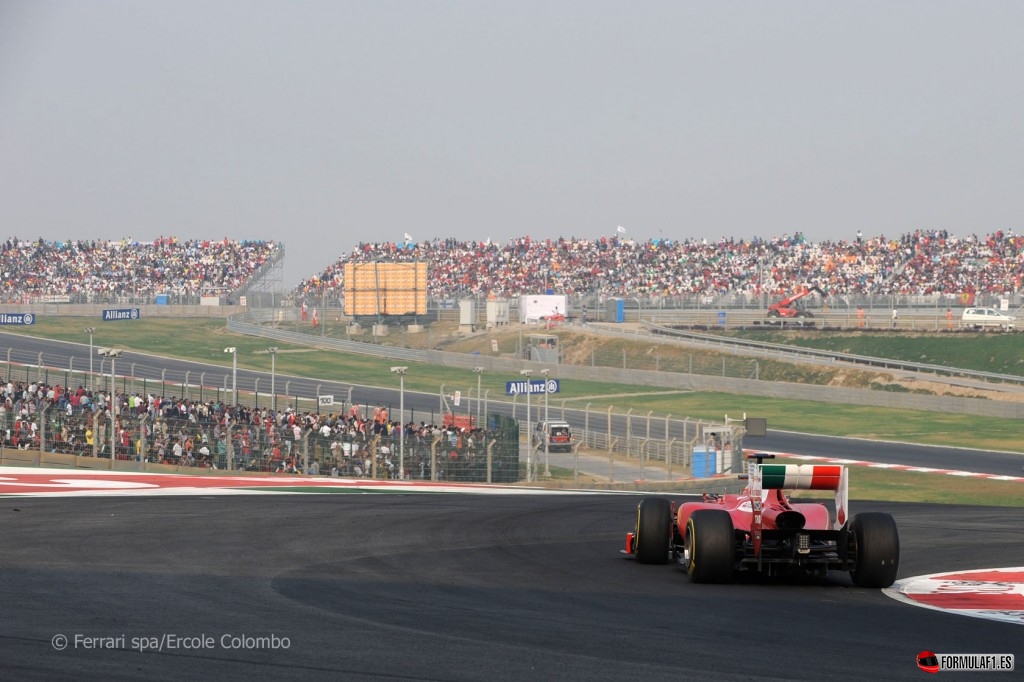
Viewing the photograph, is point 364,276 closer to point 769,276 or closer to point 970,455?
point 769,276

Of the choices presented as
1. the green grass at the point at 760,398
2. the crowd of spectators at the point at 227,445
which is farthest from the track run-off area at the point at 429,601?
the green grass at the point at 760,398

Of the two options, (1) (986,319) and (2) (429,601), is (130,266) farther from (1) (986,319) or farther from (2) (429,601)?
(2) (429,601)

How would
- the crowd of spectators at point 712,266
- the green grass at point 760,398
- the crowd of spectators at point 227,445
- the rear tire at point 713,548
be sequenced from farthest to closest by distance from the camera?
the crowd of spectators at point 712,266
the green grass at point 760,398
the crowd of spectators at point 227,445
the rear tire at point 713,548

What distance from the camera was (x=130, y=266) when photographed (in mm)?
103500

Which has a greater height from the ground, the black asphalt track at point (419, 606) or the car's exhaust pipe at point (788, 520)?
the car's exhaust pipe at point (788, 520)

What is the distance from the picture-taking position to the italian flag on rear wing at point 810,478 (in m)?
12.0

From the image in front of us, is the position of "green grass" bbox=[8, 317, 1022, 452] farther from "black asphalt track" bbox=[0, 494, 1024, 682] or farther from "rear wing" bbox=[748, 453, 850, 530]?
"rear wing" bbox=[748, 453, 850, 530]

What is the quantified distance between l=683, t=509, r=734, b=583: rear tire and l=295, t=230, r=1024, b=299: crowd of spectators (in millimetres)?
78422

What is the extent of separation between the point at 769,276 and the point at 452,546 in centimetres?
8501

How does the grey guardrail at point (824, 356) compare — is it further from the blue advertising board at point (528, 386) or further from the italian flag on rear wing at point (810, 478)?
the italian flag on rear wing at point (810, 478)

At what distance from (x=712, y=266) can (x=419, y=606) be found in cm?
9229

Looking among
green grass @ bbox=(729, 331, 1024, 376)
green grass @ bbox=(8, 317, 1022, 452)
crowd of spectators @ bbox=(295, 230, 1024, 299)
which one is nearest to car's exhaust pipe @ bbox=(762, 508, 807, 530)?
green grass @ bbox=(8, 317, 1022, 452)

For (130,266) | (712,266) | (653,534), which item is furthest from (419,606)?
(130,266)

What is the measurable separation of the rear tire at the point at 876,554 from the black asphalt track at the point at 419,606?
0.22m
